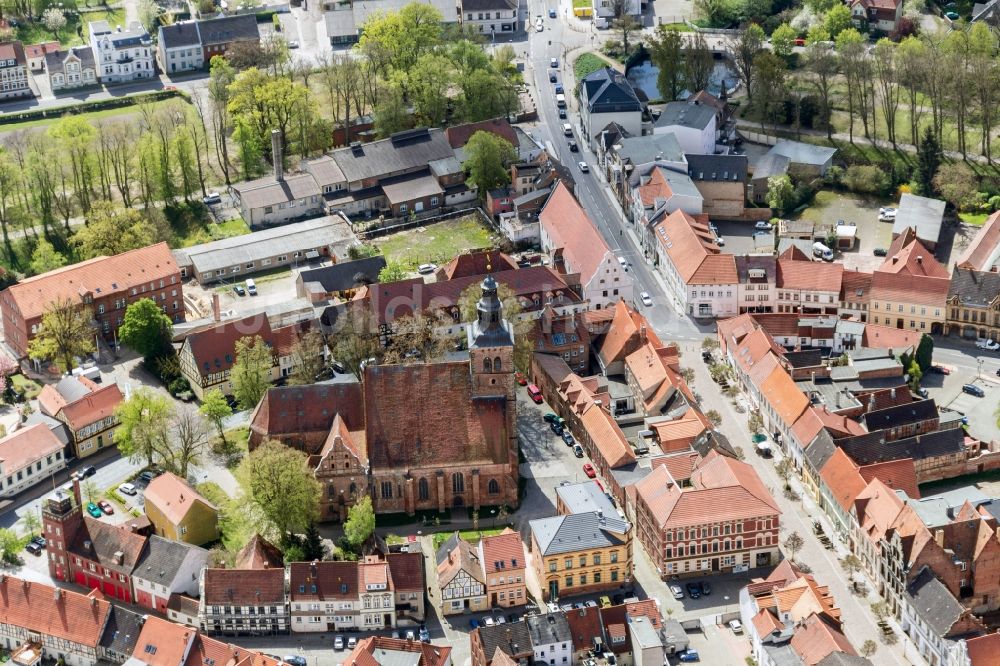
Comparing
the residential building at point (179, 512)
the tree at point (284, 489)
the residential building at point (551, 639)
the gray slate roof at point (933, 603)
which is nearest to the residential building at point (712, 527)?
the gray slate roof at point (933, 603)

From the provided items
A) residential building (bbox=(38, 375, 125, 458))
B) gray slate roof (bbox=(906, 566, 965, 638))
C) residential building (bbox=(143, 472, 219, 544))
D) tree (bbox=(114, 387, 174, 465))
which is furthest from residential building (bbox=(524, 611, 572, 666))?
residential building (bbox=(38, 375, 125, 458))

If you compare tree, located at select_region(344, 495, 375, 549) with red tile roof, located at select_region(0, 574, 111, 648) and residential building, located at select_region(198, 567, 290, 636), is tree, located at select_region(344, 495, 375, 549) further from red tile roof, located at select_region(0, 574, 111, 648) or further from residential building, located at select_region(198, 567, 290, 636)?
red tile roof, located at select_region(0, 574, 111, 648)

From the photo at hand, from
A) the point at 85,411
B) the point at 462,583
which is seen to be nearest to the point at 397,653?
the point at 462,583

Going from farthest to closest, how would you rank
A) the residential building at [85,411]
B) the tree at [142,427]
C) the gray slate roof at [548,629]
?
the residential building at [85,411] < the tree at [142,427] < the gray slate roof at [548,629]

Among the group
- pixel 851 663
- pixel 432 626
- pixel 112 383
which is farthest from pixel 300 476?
pixel 851 663

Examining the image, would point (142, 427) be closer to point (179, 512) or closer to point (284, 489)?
point (179, 512)

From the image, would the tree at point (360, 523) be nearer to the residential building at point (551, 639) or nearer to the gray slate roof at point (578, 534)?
the gray slate roof at point (578, 534)

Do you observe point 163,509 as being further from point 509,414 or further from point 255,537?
point 509,414

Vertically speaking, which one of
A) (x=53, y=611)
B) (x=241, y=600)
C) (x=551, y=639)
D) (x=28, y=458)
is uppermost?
(x=28, y=458)
